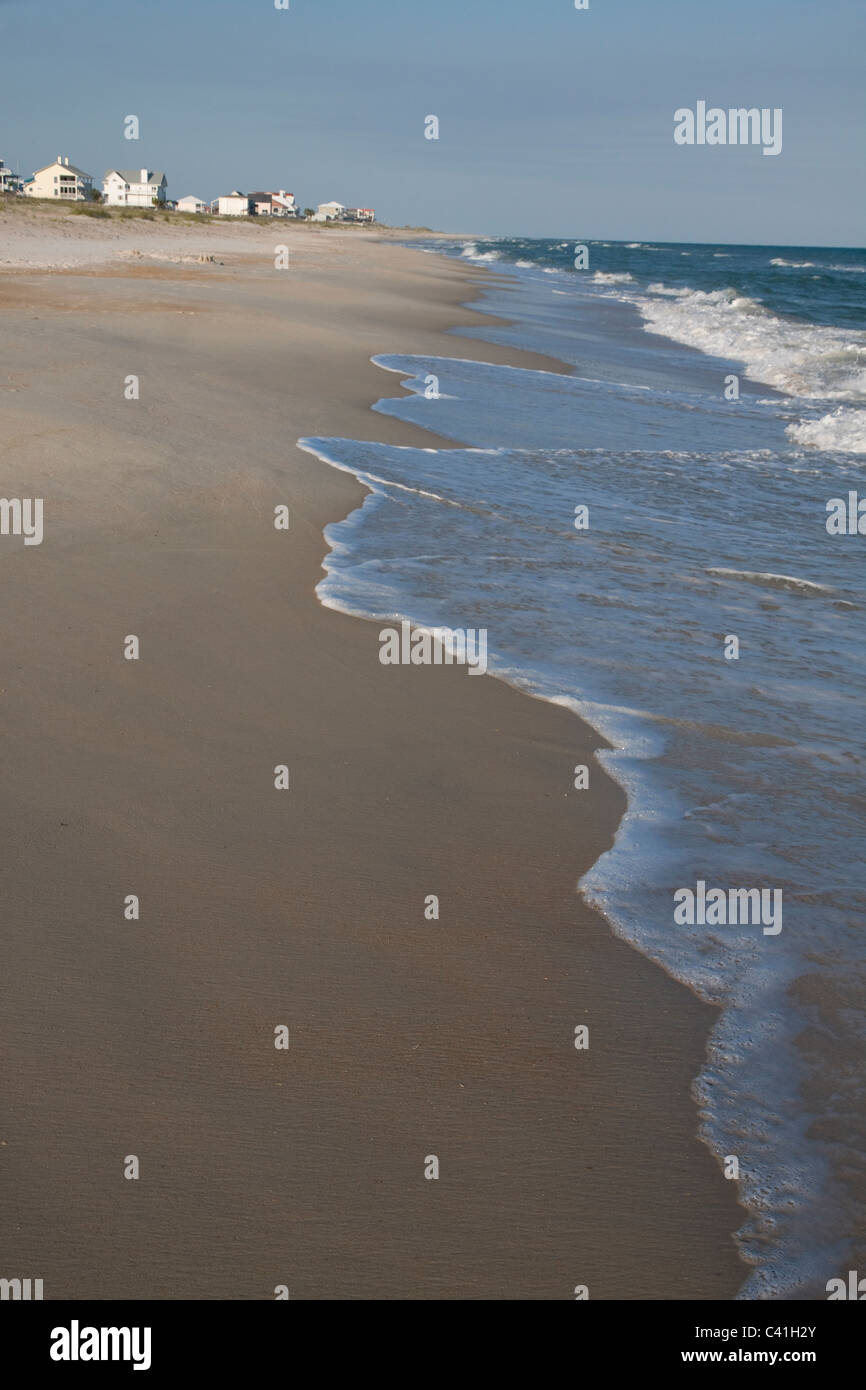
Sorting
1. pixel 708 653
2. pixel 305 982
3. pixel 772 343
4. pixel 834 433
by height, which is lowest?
pixel 305 982

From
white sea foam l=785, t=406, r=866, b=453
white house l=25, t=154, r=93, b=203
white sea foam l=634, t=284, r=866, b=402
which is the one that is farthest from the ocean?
white house l=25, t=154, r=93, b=203

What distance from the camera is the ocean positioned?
3090 millimetres

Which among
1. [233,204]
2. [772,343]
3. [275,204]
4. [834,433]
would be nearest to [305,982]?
[834,433]

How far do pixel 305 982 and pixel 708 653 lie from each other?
11.8 ft

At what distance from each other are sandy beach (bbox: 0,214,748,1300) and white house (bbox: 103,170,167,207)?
133722mm

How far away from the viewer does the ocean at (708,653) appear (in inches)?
122

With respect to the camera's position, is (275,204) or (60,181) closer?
(60,181)

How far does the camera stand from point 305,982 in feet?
11.0

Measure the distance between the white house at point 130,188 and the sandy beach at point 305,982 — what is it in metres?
134

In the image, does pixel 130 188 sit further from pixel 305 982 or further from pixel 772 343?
A: pixel 305 982

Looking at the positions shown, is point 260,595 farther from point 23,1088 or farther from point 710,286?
point 710,286

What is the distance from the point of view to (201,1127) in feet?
9.20

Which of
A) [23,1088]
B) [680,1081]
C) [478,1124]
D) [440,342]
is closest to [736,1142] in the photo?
[680,1081]

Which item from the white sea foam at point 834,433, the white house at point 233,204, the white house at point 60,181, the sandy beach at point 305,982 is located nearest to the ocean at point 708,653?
the white sea foam at point 834,433
